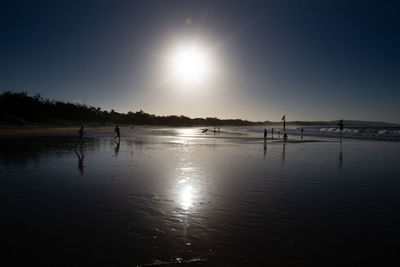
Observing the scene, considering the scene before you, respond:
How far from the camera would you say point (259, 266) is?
4637mm

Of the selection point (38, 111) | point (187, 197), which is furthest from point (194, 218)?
point (38, 111)

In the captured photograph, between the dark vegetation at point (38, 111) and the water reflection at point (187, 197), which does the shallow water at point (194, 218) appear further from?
the dark vegetation at point (38, 111)

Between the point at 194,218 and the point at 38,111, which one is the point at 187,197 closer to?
the point at 194,218

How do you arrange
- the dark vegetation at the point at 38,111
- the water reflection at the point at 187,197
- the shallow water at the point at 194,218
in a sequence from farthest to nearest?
the dark vegetation at the point at 38,111
the water reflection at the point at 187,197
the shallow water at the point at 194,218

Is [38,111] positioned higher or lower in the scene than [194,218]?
higher

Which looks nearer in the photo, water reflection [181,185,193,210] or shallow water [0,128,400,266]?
shallow water [0,128,400,266]

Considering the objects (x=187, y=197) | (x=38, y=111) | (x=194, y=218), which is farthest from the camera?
(x=38, y=111)

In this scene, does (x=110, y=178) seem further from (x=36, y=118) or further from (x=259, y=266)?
(x=36, y=118)

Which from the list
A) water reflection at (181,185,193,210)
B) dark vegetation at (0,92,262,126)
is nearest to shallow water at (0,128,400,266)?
water reflection at (181,185,193,210)

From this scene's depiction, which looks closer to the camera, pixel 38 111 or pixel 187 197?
pixel 187 197

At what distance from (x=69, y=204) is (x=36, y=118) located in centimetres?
10151

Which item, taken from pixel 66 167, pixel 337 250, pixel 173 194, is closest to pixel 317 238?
pixel 337 250

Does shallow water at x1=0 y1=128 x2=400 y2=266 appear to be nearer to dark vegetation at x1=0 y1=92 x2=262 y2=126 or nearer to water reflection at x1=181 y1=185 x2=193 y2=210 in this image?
water reflection at x1=181 y1=185 x2=193 y2=210

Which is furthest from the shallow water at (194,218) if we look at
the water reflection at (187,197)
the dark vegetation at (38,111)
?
the dark vegetation at (38,111)
